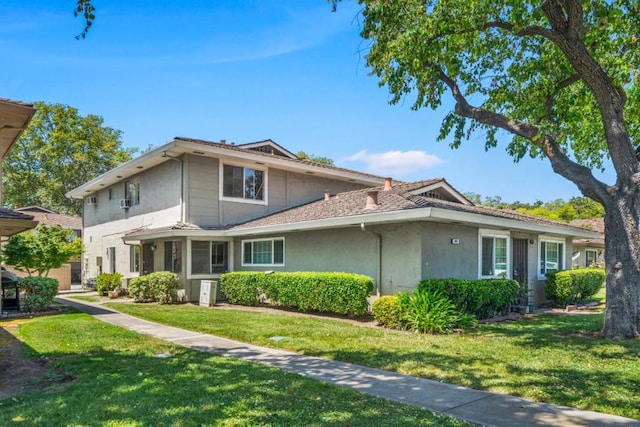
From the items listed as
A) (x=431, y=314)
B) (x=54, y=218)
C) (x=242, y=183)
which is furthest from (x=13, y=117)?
(x=54, y=218)

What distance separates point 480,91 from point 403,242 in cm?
504

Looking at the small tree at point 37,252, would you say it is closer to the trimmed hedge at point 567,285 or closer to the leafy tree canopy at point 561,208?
the trimmed hedge at point 567,285

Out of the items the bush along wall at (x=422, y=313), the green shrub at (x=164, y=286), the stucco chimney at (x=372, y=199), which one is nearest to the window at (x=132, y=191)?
the green shrub at (x=164, y=286)

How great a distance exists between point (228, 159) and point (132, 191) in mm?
6590

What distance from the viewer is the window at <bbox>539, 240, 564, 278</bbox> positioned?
1639 centimetres

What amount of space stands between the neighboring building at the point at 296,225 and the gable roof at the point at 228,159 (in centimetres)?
5

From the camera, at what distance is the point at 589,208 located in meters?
49.5

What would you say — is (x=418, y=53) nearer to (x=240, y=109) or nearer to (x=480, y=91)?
(x=480, y=91)

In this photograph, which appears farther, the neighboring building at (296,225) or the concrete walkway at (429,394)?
the neighboring building at (296,225)

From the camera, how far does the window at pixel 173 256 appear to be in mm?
17125

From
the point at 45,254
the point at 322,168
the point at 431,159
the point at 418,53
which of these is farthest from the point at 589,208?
the point at 45,254

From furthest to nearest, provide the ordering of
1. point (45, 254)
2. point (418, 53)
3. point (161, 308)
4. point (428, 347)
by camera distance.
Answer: point (45, 254) → point (161, 308) → point (418, 53) → point (428, 347)

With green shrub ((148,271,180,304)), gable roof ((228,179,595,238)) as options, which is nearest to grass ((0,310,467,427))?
gable roof ((228,179,595,238))

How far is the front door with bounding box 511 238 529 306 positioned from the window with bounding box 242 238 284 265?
792 centimetres
